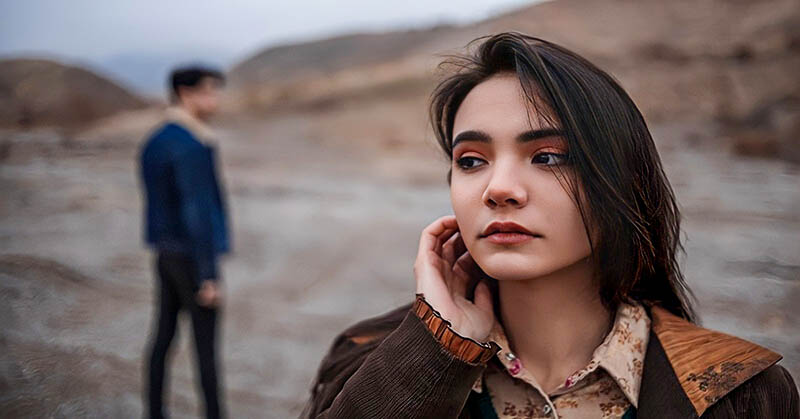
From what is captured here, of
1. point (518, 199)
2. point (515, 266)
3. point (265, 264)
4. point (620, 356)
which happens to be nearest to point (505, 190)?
point (518, 199)

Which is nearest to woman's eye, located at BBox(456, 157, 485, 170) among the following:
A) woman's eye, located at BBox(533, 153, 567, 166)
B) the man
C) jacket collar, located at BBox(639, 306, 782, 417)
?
woman's eye, located at BBox(533, 153, 567, 166)

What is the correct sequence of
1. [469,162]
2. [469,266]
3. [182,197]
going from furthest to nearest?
[182,197], [469,266], [469,162]

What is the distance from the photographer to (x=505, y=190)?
116cm

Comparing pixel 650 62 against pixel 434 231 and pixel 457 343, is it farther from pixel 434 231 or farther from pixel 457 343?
pixel 457 343

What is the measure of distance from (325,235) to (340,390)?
20.5 ft

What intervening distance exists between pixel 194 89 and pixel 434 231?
1.92 metres

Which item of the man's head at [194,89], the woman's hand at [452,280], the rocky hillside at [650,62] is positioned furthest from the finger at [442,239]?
the rocky hillside at [650,62]

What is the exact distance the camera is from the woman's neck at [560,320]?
1.27 m

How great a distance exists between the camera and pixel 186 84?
2.96m

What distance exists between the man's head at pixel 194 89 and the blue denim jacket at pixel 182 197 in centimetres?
18

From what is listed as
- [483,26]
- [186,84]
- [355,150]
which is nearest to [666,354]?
[186,84]

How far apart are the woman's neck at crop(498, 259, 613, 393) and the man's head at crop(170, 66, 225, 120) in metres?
2.09

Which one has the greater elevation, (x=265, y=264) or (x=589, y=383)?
(x=589, y=383)

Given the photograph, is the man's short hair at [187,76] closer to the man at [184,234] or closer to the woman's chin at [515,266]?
the man at [184,234]
